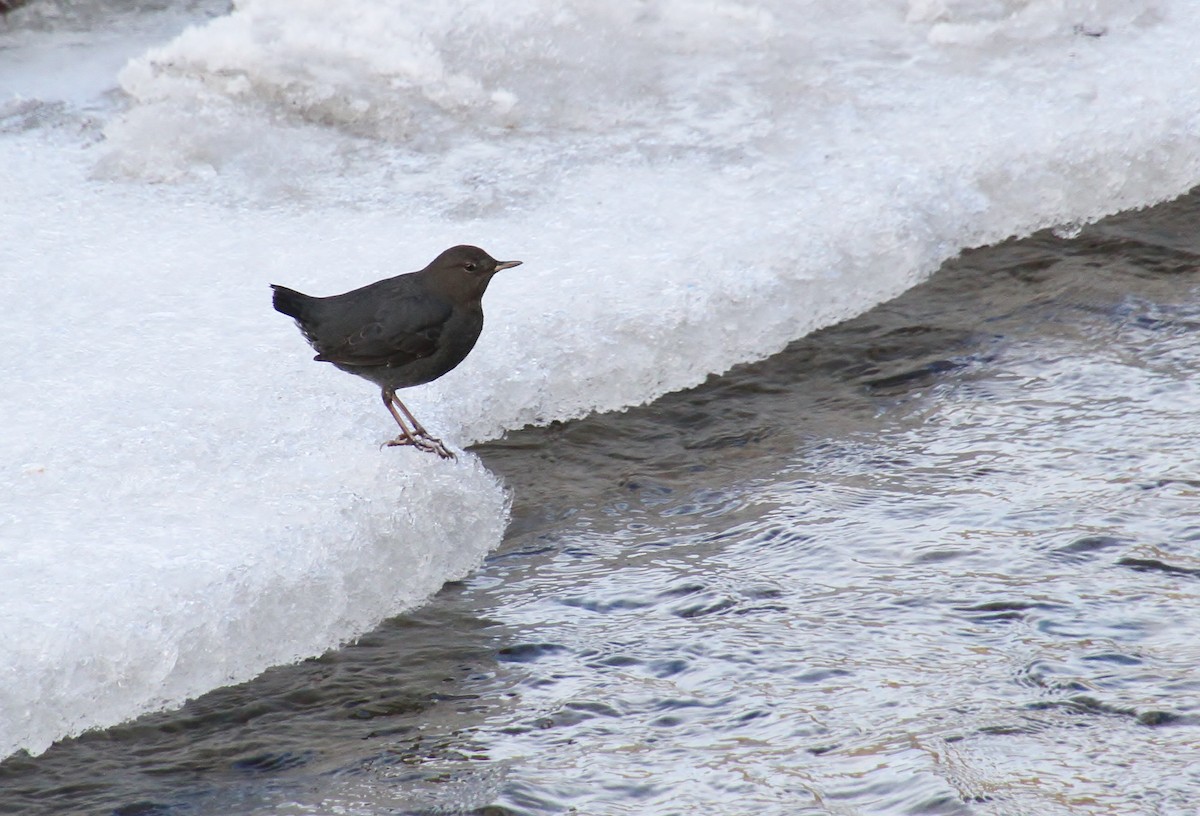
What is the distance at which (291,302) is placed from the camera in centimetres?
360

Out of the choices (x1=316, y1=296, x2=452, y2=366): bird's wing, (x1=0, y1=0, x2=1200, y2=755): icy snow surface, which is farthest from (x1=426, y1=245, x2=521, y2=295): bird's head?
(x1=0, y1=0, x2=1200, y2=755): icy snow surface

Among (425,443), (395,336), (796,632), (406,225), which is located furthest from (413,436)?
(406,225)

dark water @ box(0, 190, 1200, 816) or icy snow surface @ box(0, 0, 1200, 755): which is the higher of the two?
icy snow surface @ box(0, 0, 1200, 755)

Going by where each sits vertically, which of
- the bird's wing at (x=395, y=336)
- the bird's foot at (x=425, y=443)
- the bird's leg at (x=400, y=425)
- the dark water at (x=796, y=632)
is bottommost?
the dark water at (x=796, y=632)

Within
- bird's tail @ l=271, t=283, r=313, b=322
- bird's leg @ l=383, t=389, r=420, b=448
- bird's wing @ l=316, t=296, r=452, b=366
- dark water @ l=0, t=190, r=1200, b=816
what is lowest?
dark water @ l=0, t=190, r=1200, b=816

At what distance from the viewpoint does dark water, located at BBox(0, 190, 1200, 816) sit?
2559 millimetres

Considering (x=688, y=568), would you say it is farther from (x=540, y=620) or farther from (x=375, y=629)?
(x=375, y=629)

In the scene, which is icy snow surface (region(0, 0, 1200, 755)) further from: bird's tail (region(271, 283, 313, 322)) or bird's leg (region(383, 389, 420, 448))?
bird's tail (region(271, 283, 313, 322))

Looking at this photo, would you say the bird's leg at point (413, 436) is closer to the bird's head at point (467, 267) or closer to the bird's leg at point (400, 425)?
the bird's leg at point (400, 425)

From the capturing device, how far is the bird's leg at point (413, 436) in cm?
362

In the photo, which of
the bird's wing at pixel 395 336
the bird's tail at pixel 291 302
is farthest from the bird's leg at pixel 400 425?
the bird's tail at pixel 291 302

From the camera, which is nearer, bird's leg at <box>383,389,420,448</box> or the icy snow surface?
the icy snow surface

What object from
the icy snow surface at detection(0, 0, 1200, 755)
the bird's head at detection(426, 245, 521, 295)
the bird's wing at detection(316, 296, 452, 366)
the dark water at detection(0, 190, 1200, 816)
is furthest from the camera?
the bird's head at detection(426, 245, 521, 295)

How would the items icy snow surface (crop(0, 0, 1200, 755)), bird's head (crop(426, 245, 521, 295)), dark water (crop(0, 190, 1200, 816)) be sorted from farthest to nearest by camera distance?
bird's head (crop(426, 245, 521, 295)), icy snow surface (crop(0, 0, 1200, 755)), dark water (crop(0, 190, 1200, 816))
